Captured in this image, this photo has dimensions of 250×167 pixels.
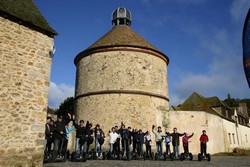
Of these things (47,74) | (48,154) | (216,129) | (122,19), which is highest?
(122,19)

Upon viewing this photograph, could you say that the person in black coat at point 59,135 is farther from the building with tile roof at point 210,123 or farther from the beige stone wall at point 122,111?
the building with tile roof at point 210,123

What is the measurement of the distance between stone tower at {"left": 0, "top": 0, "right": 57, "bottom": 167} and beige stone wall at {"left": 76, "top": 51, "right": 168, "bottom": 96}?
7.42m

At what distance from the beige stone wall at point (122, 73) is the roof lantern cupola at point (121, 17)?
5.66 m

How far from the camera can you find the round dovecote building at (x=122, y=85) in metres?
14.7

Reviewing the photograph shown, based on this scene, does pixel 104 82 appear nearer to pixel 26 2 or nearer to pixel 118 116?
pixel 118 116

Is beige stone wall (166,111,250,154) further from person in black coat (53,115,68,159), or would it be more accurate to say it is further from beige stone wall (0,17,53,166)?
beige stone wall (0,17,53,166)

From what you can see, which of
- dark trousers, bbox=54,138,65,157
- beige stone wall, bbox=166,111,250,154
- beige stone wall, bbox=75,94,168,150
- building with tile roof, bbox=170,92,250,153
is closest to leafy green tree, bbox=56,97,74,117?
building with tile roof, bbox=170,92,250,153

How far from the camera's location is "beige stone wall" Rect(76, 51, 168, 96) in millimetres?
15203

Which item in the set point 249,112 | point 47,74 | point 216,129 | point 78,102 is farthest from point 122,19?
point 249,112

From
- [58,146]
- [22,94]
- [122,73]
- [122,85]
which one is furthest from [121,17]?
[22,94]

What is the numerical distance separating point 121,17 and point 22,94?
15017mm

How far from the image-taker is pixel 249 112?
4291 centimetres

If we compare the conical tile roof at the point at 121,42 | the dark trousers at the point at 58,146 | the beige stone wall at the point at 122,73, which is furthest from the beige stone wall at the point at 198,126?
the dark trousers at the point at 58,146

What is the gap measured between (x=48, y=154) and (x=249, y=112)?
1695 inches
